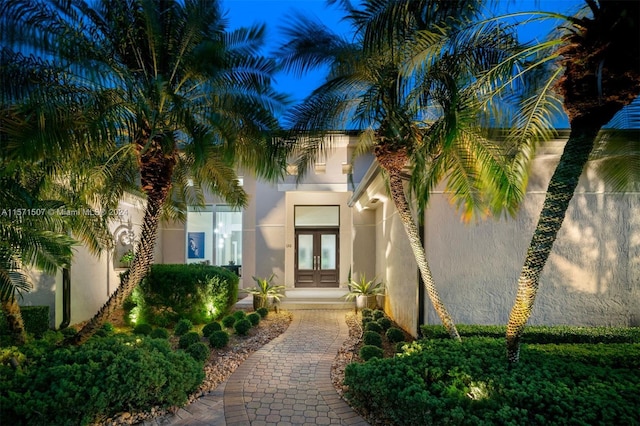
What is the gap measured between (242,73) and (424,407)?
5.91 m

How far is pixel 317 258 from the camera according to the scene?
54.9 ft

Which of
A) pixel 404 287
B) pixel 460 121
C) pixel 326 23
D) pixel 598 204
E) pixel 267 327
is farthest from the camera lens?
pixel 267 327

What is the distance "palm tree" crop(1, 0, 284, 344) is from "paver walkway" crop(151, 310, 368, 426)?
8.30 ft

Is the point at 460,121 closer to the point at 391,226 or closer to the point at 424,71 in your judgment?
the point at 424,71

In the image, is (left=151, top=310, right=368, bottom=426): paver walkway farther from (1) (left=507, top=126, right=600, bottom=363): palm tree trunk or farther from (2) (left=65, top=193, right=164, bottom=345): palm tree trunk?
(1) (left=507, top=126, right=600, bottom=363): palm tree trunk

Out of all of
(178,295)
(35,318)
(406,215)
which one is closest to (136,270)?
(178,295)

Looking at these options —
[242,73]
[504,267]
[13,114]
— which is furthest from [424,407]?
[13,114]

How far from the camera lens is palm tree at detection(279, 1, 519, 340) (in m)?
4.97

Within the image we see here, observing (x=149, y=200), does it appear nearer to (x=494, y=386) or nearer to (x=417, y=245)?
(x=417, y=245)

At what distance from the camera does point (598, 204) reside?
23.8 ft

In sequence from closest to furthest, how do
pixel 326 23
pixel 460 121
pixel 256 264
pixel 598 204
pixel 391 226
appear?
pixel 460 121 → pixel 326 23 → pixel 598 204 → pixel 391 226 → pixel 256 264

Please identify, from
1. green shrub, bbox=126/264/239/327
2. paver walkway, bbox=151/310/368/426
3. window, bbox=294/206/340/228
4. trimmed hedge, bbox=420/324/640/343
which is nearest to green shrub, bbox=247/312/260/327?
green shrub, bbox=126/264/239/327

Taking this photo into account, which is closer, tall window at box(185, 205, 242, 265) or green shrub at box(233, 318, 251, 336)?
green shrub at box(233, 318, 251, 336)

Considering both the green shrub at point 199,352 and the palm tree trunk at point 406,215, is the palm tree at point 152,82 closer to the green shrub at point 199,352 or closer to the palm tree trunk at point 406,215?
the green shrub at point 199,352
